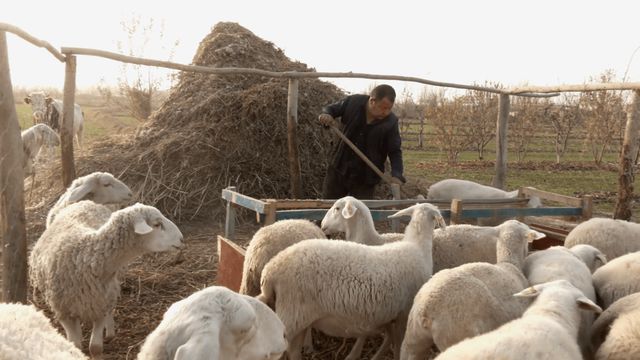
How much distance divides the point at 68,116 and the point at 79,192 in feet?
2.70

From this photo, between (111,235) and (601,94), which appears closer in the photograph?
(111,235)

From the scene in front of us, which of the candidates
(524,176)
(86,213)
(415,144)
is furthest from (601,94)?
(86,213)

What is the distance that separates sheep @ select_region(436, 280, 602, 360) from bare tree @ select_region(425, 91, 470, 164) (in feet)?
57.0

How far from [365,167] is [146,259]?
2.68 m

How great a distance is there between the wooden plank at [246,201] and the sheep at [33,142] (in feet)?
18.5

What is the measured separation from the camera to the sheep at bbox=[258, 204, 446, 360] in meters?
3.29

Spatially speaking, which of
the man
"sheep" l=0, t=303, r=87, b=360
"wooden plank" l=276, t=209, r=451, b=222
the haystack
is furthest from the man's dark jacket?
"sheep" l=0, t=303, r=87, b=360

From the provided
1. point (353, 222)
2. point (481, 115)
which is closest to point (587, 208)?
point (353, 222)

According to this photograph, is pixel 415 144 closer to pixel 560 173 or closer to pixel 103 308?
pixel 560 173

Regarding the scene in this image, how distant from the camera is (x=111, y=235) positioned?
3.97 metres

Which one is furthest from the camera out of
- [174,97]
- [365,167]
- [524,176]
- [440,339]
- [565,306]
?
[524,176]

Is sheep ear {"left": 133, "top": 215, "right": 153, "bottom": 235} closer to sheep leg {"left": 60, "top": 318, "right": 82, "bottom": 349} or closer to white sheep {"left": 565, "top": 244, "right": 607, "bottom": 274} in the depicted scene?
sheep leg {"left": 60, "top": 318, "right": 82, "bottom": 349}

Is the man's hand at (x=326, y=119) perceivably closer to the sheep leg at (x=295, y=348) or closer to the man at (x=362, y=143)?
the man at (x=362, y=143)

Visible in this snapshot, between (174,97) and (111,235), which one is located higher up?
(174,97)
